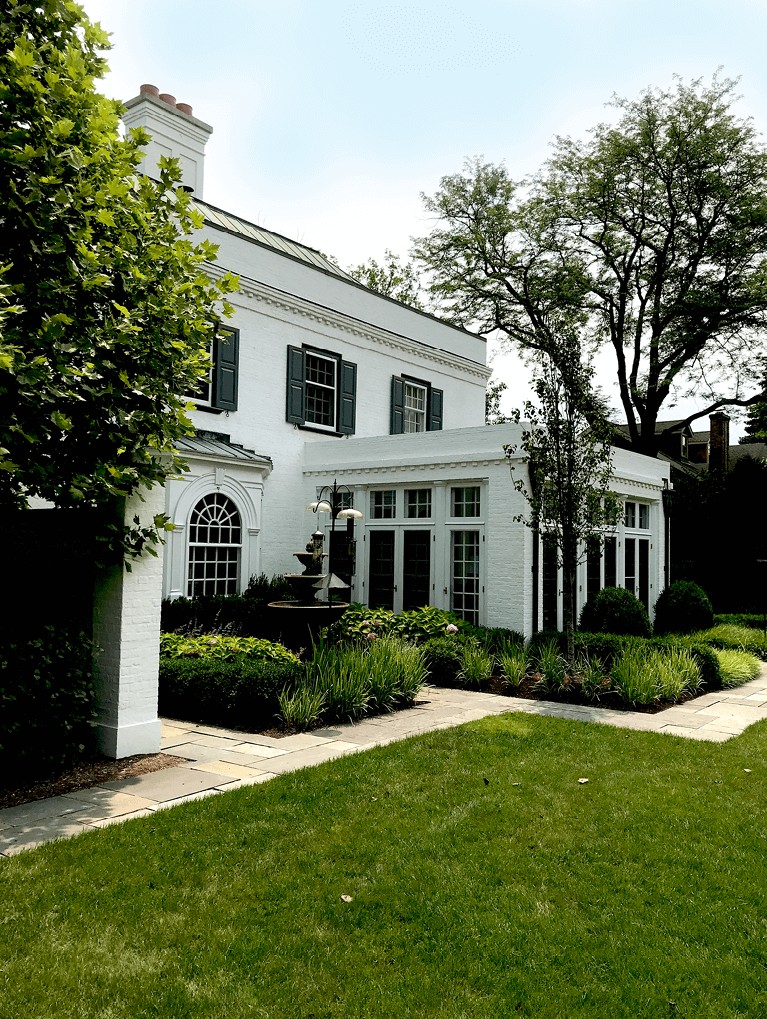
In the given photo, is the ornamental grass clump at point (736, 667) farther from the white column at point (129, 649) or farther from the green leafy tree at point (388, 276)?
the green leafy tree at point (388, 276)

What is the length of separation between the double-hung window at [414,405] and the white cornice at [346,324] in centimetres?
74

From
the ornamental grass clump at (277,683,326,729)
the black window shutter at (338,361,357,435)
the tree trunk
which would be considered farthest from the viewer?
the black window shutter at (338,361,357,435)

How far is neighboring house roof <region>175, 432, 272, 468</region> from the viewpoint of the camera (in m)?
12.5

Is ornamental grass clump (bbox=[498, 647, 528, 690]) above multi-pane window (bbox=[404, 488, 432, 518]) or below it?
below

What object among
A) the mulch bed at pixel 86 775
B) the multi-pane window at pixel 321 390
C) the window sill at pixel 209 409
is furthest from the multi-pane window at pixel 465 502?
the mulch bed at pixel 86 775

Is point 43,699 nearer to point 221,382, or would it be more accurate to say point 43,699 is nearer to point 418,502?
point 418,502

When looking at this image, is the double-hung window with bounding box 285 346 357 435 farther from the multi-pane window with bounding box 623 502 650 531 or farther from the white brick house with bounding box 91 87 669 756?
the multi-pane window with bounding box 623 502 650 531

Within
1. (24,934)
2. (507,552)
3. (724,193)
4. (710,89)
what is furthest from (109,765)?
(710,89)

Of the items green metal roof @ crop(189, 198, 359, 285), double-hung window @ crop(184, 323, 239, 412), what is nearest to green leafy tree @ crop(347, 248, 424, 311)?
green metal roof @ crop(189, 198, 359, 285)

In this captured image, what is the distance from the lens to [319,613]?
1073 cm

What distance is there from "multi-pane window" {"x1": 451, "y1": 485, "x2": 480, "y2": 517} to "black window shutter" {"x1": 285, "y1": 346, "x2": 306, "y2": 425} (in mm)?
3976

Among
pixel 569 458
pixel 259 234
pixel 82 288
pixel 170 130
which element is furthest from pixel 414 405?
pixel 82 288

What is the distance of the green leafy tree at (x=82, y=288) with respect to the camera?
16.9 feet

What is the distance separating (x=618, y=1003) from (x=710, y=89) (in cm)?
2453
